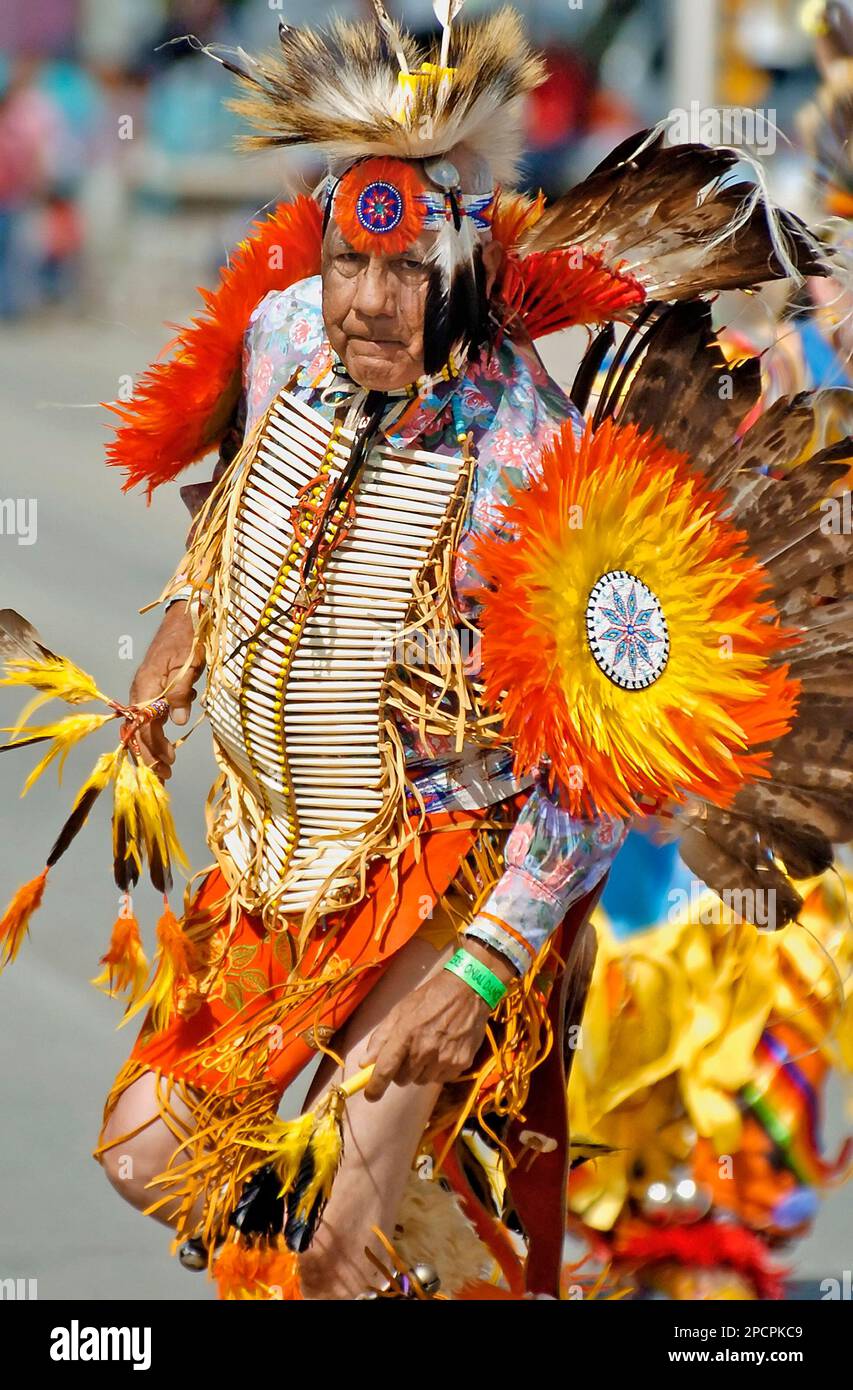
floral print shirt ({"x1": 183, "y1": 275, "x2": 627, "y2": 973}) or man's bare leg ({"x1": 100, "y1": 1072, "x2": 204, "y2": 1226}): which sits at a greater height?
floral print shirt ({"x1": 183, "y1": 275, "x2": 627, "y2": 973})

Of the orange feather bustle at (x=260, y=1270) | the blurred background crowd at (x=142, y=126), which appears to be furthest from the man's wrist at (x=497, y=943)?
the blurred background crowd at (x=142, y=126)

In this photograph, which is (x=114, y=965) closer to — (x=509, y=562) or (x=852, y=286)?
(x=509, y=562)

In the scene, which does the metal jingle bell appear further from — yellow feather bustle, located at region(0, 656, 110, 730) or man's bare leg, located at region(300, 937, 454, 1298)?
yellow feather bustle, located at region(0, 656, 110, 730)

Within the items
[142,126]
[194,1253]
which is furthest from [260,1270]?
[142,126]

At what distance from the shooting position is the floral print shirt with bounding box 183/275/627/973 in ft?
7.87

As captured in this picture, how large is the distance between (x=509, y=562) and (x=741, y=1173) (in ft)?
4.45

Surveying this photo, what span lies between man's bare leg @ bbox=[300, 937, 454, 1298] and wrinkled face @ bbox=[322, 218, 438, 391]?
743 millimetres

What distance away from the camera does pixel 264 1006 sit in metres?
2.58

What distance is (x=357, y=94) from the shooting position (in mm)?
2369

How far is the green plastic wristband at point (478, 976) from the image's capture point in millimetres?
2371

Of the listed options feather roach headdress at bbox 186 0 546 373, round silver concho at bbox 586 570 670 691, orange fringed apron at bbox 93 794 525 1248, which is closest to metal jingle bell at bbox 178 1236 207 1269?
orange fringed apron at bbox 93 794 525 1248

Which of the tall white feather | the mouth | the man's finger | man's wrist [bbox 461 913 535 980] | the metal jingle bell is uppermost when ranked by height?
the tall white feather

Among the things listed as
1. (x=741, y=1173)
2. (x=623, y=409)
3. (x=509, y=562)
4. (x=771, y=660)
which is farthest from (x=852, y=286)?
(x=741, y=1173)

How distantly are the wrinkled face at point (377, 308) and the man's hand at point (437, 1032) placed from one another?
27.2 inches
